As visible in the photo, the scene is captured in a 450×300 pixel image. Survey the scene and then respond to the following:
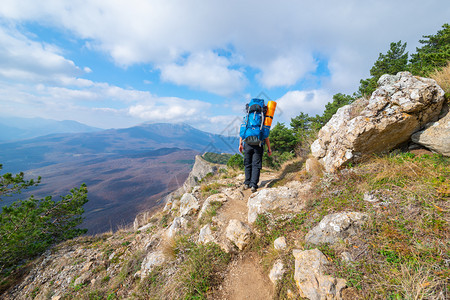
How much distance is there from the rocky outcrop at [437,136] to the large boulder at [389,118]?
0.59ft

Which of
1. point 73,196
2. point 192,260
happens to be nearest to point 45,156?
point 73,196

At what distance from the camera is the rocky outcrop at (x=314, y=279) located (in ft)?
8.12

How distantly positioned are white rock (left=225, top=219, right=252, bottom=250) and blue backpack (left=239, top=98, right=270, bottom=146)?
259 cm

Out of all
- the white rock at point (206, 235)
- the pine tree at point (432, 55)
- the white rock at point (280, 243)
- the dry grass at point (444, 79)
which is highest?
the pine tree at point (432, 55)

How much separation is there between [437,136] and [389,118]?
109cm

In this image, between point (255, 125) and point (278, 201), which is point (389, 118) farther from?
point (278, 201)

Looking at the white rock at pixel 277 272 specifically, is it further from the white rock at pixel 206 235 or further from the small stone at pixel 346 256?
the white rock at pixel 206 235

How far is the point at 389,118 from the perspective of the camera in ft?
14.4

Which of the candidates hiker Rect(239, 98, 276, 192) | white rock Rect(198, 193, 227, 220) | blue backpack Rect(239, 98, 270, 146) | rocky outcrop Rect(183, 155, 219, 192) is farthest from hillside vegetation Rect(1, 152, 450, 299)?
rocky outcrop Rect(183, 155, 219, 192)

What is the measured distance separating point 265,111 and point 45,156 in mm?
287286

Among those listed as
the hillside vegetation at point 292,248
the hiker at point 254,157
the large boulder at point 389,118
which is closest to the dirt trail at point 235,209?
the hillside vegetation at point 292,248

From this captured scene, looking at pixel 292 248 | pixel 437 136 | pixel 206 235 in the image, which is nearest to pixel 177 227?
pixel 206 235

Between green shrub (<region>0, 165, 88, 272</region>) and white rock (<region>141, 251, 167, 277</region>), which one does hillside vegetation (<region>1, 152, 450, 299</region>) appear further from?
green shrub (<region>0, 165, 88, 272</region>)

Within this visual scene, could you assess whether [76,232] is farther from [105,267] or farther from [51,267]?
[105,267]
